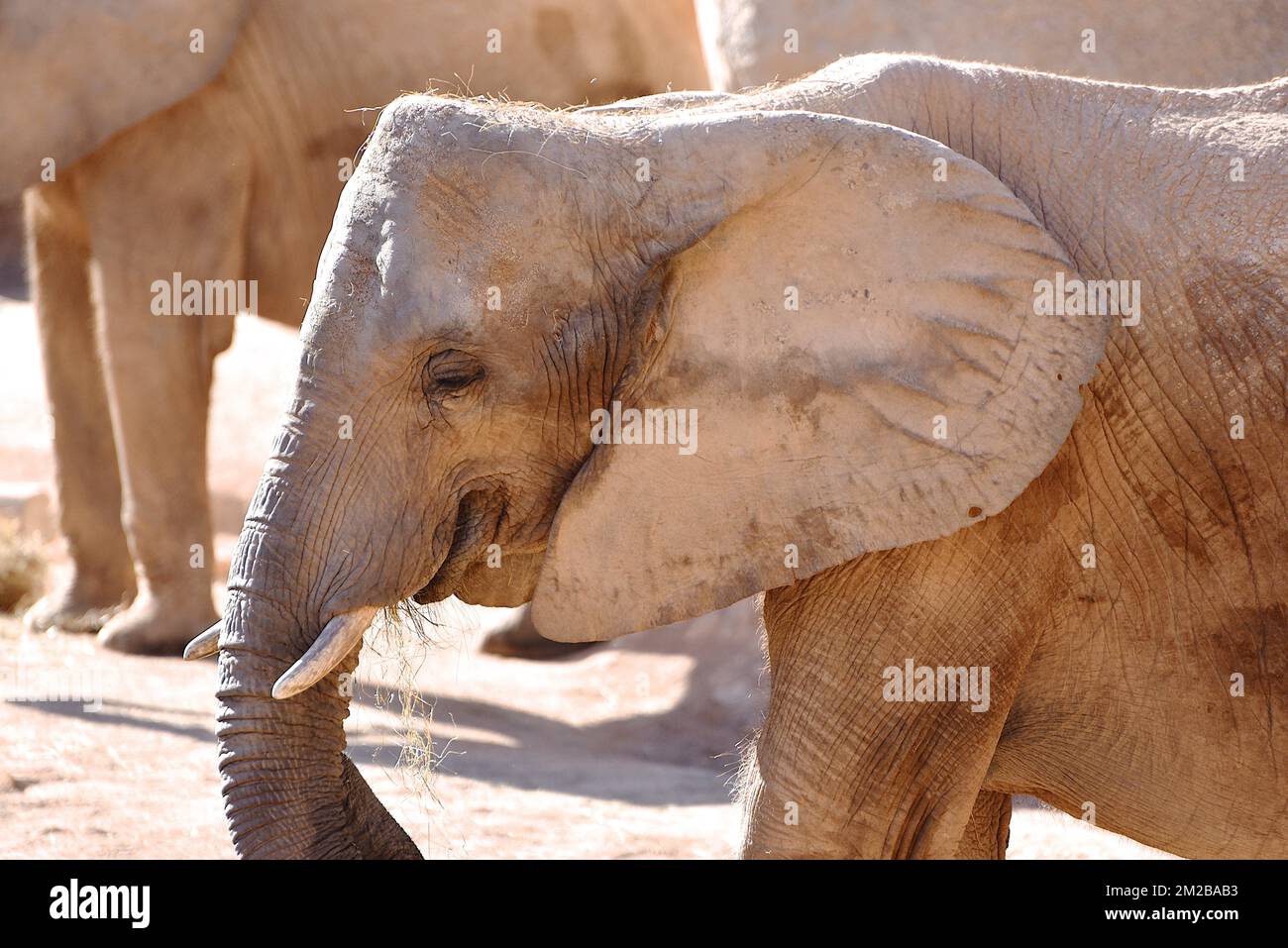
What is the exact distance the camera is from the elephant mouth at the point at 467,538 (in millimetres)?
3074

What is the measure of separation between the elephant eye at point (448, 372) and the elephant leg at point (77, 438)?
5.43 metres

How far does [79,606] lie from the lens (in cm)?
795

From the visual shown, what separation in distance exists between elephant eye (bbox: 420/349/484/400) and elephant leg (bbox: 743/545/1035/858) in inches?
27.8

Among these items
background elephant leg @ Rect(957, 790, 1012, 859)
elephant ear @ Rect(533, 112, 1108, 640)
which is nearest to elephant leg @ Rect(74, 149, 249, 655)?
background elephant leg @ Rect(957, 790, 1012, 859)

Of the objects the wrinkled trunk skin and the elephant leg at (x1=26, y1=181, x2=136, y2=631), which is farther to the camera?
the elephant leg at (x1=26, y1=181, x2=136, y2=631)

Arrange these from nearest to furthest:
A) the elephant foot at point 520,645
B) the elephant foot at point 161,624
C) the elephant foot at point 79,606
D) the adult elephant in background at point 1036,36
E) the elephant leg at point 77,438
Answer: the adult elephant in background at point 1036,36 → the elephant foot at point 161,624 → the elephant foot at point 79,606 → the elephant leg at point 77,438 → the elephant foot at point 520,645

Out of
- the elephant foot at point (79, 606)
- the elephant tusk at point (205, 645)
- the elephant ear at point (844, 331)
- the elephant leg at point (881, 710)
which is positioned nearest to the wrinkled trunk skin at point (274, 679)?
the elephant tusk at point (205, 645)

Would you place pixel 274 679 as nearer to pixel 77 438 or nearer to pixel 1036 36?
pixel 1036 36

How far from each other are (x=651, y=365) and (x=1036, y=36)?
3.68 m

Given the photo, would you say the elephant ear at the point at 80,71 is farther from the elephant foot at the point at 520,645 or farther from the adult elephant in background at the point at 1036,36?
the elephant foot at the point at 520,645

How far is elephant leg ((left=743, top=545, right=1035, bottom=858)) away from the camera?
3059 mm

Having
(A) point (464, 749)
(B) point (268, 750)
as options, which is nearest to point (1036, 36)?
(A) point (464, 749)

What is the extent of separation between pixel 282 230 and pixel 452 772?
281cm

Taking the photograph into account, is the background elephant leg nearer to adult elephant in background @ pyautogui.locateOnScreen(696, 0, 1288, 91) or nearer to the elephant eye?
the elephant eye
